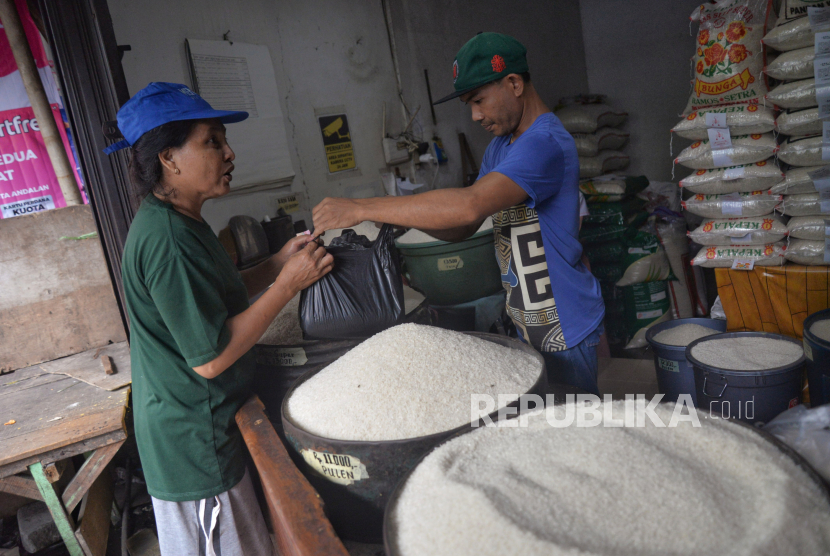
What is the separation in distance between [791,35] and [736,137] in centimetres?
46

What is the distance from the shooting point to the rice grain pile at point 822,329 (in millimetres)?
1644

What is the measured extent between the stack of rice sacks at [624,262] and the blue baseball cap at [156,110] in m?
2.80

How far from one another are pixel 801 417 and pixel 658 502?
28 cm

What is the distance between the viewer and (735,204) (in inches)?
90.7

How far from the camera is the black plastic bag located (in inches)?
50.9

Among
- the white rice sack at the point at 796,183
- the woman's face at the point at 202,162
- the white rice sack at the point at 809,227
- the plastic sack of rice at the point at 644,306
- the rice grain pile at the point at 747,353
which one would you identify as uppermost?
the woman's face at the point at 202,162

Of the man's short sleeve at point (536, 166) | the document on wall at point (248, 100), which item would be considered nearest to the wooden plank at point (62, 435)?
the document on wall at point (248, 100)

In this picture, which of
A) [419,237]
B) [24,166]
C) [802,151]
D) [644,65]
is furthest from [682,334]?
[644,65]

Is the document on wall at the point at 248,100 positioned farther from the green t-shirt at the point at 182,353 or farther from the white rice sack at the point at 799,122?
the white rice sack at the point at 799,122

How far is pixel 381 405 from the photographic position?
0.84m

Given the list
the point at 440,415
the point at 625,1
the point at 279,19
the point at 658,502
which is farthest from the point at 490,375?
the point at 625,1

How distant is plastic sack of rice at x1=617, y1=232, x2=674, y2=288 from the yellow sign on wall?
1936 mm

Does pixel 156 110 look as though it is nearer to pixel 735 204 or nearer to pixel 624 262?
pixel 735 204

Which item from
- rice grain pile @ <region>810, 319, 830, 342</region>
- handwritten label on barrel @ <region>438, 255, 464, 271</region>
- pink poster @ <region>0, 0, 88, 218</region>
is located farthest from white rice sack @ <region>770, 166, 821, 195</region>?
pink poster @ <region>0, 0, 88, 218</region>
